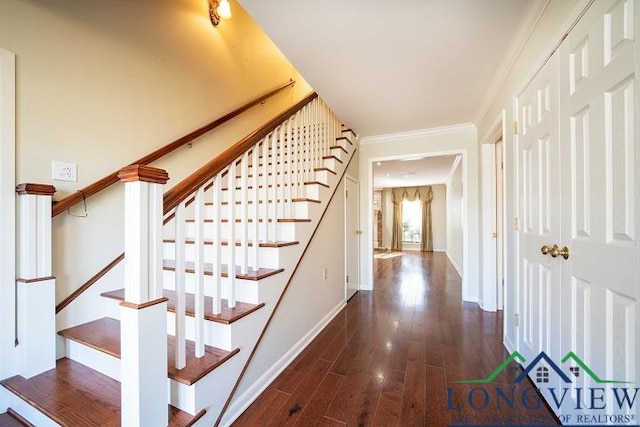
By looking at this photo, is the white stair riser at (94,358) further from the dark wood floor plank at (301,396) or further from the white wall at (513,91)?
the white wall at (513,91)

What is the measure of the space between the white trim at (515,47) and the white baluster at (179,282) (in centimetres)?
220

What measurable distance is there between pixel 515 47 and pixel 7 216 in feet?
10.7

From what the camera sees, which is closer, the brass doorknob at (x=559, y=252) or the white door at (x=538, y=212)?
the brass doorknob at (x=559, y=252)

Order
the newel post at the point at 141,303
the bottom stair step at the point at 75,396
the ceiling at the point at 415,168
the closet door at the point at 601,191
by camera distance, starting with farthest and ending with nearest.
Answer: the ceiling at the point at 415,168 → the bottom stair step at the point at 75,396 → the newel post at the point at 141,303 → the closet door at the point at 601,191

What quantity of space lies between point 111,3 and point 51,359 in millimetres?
2320

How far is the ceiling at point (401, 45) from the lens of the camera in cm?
149

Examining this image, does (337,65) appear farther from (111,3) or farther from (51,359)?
(51,359)

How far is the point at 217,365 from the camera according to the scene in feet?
3.97

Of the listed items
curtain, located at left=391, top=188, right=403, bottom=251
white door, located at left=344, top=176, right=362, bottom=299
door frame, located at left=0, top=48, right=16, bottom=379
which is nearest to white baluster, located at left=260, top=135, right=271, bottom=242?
door frame, located at left=0, top=48, right=16, bottom=379

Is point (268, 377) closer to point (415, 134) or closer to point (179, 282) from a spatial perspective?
point (179, 282)

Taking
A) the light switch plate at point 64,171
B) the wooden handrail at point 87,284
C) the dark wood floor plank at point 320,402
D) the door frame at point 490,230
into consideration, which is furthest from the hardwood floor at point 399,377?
the light switch plate at point 64,171

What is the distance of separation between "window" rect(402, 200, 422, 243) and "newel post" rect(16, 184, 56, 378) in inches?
373

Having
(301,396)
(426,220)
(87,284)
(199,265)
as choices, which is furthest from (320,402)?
(426,220)

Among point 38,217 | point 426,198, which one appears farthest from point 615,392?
point 426,198
